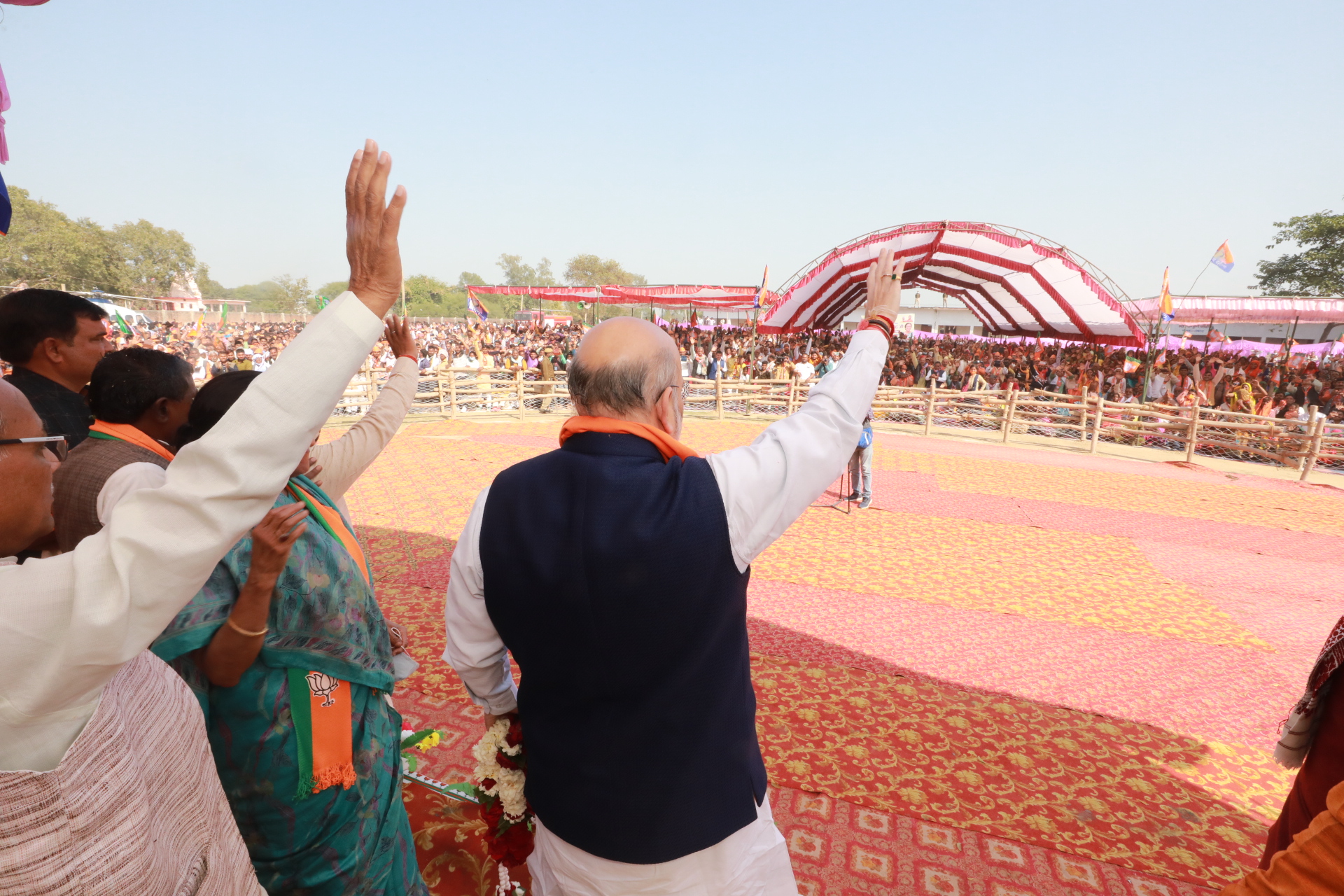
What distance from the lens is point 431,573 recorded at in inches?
201

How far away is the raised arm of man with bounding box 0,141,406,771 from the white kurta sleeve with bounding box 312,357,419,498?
1142 millimetres

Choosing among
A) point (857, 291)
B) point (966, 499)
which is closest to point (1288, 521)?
point (966, 499)

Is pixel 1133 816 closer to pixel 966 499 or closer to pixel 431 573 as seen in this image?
pixel 431 573

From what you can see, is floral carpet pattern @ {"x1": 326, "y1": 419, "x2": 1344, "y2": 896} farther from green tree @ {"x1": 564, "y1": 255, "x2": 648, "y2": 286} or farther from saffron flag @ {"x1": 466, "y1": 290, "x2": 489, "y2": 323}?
green tree @ {"x1": 564, "y1": 255, "x2": 648, "y2": 286}

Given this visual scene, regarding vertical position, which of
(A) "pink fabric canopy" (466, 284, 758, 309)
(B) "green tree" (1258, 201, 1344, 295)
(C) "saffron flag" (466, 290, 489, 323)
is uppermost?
(B) "green tree" (1258, 201, 1344, 295)

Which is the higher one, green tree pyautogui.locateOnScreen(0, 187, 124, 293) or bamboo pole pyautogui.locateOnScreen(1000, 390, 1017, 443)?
green tree pyautogui.locateOnScreen(0, 187, 124, 293)

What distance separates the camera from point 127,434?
1.70 m

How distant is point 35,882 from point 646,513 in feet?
2.86

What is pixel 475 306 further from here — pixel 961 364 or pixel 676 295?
pixel 961 364

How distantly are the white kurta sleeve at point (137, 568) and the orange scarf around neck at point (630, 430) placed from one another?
0.58 metres

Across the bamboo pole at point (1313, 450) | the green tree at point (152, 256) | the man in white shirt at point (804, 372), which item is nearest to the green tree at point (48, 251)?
the green tree at point (152, 256)

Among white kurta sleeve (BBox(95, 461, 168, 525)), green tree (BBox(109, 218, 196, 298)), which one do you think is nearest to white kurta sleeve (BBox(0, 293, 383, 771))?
white kurta sleeve (BBox(95, 461, 168, 525))

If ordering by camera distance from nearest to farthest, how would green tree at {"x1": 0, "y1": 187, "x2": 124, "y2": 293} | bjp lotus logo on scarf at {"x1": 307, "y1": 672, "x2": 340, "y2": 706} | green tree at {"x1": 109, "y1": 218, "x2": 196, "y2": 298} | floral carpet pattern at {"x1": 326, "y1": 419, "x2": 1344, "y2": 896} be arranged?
bjp lotus logo on scarf at {"x1": 307, "y1": 672, "x2": 340, "y2": 706} → floral carpet pattern at {"x1": 326, "y1": 419, "x2": 1344, "y2": 896} → green tree at {"x1": 0, "y1": 187, "x2": 124, "y2": 293} → green tree at {"x1": 109, "y1": 218, "x2": 196, "y2": 298}

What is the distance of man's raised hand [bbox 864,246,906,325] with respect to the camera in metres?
1.42
